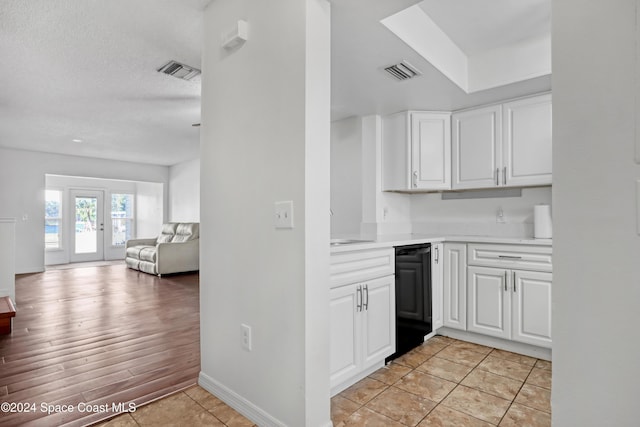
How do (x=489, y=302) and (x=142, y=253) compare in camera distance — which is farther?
(x=142, y=253)

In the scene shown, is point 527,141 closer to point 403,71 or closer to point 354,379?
point 403,71

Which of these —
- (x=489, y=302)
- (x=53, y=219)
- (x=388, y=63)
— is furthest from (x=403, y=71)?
(x=53, y=219)

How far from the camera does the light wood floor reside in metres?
2.04

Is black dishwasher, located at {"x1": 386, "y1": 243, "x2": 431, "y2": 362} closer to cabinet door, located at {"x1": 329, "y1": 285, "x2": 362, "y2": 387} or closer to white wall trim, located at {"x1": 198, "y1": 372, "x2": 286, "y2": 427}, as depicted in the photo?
cabinet door, located at {"x1": 329, "y1": 285, "x2": 362, "y2": 387}

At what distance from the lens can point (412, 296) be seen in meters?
2.66

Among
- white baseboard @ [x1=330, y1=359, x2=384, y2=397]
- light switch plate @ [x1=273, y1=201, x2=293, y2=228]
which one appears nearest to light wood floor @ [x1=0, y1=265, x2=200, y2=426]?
white baseboard @ [x1=330, y1=359, x2=384, y2=397]

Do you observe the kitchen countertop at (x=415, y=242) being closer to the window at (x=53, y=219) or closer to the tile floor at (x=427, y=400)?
the tile floor at (x=427, y=400)

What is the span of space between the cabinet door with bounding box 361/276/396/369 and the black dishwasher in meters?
0.09

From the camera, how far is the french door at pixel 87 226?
27.0 ft

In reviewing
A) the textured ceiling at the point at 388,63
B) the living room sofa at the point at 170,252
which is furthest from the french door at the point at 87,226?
the textured ceiling at the point at 388,63

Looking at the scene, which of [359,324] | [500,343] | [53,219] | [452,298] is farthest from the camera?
[53,219]

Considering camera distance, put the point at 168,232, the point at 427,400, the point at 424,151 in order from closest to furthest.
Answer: the point at 427,400
the point at 424,151
the point at 168,232

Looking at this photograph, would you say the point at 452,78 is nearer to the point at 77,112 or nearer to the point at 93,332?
the point at 93,332

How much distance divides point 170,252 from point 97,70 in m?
3.86
